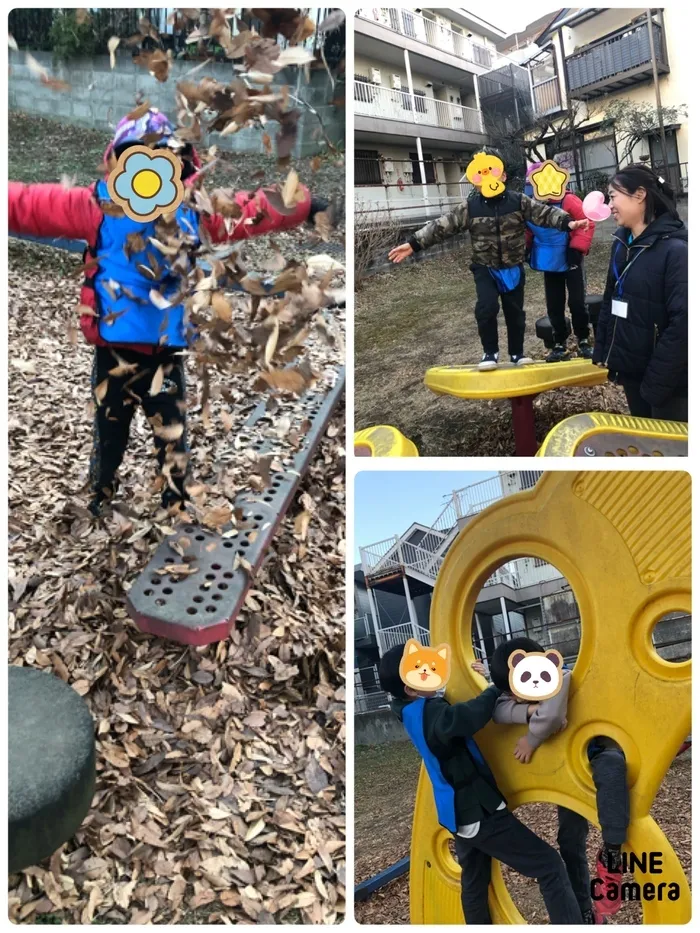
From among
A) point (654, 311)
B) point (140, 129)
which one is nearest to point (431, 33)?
point (140, 129)

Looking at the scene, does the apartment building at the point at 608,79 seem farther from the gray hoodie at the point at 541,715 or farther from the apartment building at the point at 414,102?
the gray hoodie at the point at 541,715

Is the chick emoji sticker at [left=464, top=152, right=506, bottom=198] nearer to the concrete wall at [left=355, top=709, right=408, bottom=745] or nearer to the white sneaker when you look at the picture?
the white sneaker

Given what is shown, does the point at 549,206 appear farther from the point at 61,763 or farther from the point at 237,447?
the point at 61,763

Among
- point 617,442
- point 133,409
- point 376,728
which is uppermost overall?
point 133,409

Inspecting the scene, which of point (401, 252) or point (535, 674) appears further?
point (401, 252)

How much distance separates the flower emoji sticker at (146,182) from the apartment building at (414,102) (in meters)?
0.44

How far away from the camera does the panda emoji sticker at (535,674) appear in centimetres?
121

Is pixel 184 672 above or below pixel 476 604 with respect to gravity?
below

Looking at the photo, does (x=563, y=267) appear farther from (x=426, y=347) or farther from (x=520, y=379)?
(x=426, y=347)

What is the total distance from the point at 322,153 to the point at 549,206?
22.3 inches

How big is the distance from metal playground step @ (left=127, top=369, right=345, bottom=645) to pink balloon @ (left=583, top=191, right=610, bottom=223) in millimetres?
921

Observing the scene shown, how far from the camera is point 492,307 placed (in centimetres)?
166

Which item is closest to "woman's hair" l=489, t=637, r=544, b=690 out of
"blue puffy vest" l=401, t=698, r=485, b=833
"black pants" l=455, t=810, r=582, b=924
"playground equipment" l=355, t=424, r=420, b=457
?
"blue puffy vest" l=401, t=698, r=485, b=833

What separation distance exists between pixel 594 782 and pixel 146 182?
138 centimetres
